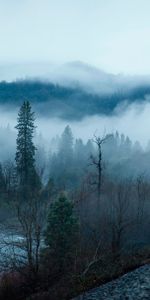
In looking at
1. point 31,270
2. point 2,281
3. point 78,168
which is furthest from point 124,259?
point 78,168

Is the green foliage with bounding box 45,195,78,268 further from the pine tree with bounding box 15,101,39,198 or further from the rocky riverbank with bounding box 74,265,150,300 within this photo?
the pine tree with bounding box 15,101,39,198

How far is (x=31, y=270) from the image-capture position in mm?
24688

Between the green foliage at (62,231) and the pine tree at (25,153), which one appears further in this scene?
the pine tree at (25,153)

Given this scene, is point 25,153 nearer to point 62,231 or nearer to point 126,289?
point 62,231

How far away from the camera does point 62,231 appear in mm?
29297

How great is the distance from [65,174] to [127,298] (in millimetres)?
72260

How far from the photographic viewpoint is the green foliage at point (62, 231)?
28534mm

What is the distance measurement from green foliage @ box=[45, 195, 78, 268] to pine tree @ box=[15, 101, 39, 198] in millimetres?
28710

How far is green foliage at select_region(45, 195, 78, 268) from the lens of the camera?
28534mm

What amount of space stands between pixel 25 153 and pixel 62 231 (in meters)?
35.0

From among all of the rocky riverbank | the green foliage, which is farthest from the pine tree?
the rocky riverbank

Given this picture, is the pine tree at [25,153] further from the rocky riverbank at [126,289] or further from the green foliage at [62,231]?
the rocky riverbank at [126,289]

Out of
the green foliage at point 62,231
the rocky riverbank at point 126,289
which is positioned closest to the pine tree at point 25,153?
the green foliage at point 62,231

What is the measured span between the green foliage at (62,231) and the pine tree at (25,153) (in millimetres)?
28710
